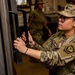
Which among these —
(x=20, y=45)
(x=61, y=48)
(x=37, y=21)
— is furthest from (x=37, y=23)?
(x=20, y=45)

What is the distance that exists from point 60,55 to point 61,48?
7 centimetres

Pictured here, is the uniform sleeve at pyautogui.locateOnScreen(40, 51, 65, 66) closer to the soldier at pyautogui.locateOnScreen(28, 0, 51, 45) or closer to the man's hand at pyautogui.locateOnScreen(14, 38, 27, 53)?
the man's hand at pyautogui.locateOnScreen(14, 38, 27, 53)

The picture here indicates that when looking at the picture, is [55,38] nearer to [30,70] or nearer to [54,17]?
[30,70]

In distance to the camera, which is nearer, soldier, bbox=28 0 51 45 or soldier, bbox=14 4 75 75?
soldier, bbox=14 4 75 75

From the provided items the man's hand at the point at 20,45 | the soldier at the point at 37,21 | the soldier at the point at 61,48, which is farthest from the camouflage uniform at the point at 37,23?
the man's hand at the point at 20,45

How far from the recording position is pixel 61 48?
5.04ft

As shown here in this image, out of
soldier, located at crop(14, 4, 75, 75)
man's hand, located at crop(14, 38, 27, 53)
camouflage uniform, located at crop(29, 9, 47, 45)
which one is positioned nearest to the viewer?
man's hand, located at crop(14, 38, 27, 53)

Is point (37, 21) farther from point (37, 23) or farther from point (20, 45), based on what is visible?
point (20, 45)

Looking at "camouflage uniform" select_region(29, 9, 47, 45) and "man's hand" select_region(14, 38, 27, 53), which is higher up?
"man's hand" select_region(14, 38, 27, 53)

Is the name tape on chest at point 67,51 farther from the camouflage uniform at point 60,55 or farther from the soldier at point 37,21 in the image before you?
the soldier at point 37,21

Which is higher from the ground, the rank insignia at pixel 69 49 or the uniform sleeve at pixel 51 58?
the rank insignia at pixel 69 49

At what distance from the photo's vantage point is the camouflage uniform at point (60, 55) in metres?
1.49

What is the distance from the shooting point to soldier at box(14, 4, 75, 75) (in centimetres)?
142

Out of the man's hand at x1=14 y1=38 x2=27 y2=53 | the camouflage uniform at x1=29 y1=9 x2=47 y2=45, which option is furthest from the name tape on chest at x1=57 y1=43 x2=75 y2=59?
the camouflage uniform at x1=29 y1=9 x2=47 y2=45
